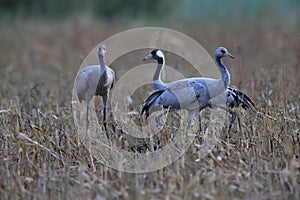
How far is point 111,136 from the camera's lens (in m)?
6.80

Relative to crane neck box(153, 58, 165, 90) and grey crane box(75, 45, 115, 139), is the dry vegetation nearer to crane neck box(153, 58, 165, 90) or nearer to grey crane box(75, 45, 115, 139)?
grey crane box(75, 45, 115, 139)

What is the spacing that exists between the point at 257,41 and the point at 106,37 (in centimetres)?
381

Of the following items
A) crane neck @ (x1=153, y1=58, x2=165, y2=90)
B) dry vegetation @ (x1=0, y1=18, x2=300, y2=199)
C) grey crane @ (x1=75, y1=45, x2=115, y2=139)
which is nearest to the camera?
dry vegetation @ (x1=0, y1=18, x2=300, y2=199)

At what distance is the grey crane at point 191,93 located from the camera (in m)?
6.81

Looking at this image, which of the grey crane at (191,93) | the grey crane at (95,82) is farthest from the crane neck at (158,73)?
the grey crane at (95,82)

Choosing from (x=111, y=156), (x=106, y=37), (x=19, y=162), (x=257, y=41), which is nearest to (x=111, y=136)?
(x=111, y=156)

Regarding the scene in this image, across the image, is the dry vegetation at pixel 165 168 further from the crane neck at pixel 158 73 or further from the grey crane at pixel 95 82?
the crane neck at pixel 158 73

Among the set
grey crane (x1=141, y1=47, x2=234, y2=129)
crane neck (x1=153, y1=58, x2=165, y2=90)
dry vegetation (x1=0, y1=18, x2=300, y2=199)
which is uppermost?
crane neck (x1=153, y1=58, x2=165, y2=90)

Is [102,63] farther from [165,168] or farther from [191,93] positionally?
[165,168]

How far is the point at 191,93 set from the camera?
22.6 ft

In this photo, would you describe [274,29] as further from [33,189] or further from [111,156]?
[33,189]

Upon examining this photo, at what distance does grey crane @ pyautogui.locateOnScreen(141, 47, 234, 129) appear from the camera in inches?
268

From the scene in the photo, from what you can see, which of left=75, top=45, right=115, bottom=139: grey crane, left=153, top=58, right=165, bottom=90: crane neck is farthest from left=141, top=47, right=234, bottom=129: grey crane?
left=75, top=45, right=115, bottom=139: grey crane

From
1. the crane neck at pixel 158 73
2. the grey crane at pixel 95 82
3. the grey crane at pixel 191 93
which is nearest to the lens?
the grey crane at pixel 191 93
